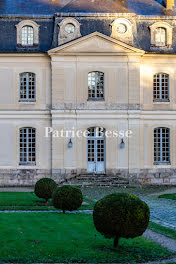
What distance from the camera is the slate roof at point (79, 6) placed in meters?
30.8

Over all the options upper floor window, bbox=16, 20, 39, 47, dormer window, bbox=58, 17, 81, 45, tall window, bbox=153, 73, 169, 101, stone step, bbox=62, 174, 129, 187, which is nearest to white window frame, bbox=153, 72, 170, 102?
tall window, bbox=153, 73, 169, 101

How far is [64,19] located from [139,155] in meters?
9.33

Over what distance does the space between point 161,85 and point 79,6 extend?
7.10m

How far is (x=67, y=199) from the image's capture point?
1648 cm

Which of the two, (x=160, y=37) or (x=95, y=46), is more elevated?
(x=160, y=37)

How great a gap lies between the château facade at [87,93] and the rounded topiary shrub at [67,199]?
1252cm

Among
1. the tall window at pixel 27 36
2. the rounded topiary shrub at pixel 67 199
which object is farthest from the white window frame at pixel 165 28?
the rounded topiary shrub at pixel 67 199

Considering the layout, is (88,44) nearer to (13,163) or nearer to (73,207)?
(13,163)

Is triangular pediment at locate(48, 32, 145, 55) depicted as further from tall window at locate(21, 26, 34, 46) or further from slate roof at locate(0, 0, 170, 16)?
slate roof at locate(0, 0, 170, 16)

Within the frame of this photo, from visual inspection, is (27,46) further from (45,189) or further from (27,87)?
(45,189)

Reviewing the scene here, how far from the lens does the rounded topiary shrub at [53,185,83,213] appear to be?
16.5 m

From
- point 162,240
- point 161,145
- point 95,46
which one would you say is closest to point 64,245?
point 162,240

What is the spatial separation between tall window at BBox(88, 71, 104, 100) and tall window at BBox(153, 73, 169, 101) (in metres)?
3.39

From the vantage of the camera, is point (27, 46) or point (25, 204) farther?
point (27, 46)
